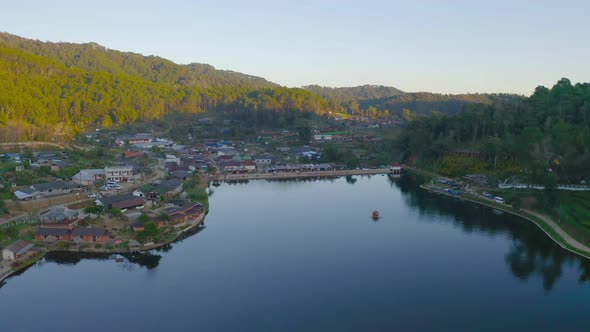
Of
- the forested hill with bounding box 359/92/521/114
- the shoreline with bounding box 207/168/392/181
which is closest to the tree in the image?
the shoreline with bounding box 207/168/392/181

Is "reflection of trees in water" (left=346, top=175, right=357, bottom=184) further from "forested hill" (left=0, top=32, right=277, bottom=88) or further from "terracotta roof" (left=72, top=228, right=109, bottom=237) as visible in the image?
"forested hill" (left=0, top=32, right=277, bottom=88)

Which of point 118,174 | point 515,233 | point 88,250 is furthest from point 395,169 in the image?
A: point 88,250

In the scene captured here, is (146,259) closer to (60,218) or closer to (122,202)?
(60,218)

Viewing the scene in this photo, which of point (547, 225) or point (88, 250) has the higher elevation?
point (547, 225)

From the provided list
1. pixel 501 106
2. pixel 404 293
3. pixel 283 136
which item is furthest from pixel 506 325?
pixel 283 136

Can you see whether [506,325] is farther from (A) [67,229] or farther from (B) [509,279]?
(A) [67,229]

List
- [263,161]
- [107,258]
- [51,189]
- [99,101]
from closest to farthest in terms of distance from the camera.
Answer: [107,258] < [51,189] < [263,161] < [99,101]
